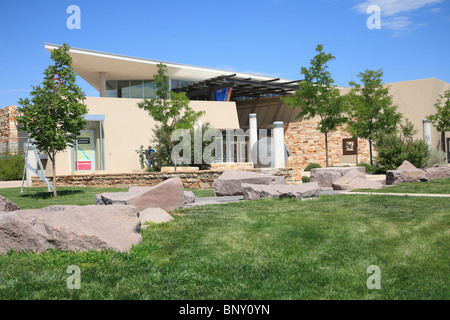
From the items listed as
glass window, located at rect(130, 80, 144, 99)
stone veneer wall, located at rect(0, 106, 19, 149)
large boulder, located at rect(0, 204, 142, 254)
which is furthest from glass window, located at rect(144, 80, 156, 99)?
large boulder, located at rect(0, 204, 142, 254)

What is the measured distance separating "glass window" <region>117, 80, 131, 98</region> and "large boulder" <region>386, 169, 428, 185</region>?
22.3m

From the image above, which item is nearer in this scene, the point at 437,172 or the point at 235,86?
the point at 437,172

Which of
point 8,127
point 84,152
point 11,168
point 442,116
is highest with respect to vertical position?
point 8,127

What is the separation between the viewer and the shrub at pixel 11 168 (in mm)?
27250

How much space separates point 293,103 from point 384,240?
14538 millimetres

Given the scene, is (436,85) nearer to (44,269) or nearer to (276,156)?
(276,156)

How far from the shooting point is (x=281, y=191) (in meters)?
10.7

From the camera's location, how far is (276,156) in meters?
19.7

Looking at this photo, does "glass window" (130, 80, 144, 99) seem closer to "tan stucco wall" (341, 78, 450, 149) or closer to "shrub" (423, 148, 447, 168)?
"tan stucco wall" (341, 78, 450, 149)

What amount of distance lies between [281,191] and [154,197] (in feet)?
11.1

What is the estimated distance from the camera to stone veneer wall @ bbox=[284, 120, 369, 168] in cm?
3141

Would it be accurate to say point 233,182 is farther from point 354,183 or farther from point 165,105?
point 165,105

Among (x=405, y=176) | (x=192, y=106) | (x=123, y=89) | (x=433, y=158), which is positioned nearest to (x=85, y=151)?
(x=192, y=106)
